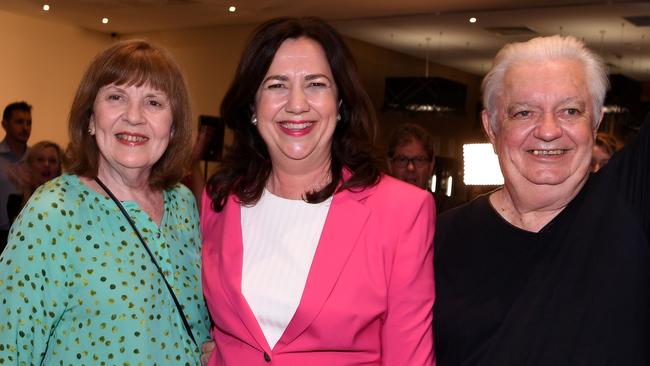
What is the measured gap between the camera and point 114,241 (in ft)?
7.93

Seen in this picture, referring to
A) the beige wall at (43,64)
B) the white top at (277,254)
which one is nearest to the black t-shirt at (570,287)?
the white top at (277,254)

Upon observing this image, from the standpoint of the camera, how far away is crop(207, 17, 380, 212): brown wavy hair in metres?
2.61

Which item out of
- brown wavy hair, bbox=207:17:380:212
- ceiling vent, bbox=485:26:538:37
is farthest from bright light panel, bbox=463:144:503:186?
ceiling vent, bbox=485:26:538:37

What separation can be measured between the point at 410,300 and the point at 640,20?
30.5 feet

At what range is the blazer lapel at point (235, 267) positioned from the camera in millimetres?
2430

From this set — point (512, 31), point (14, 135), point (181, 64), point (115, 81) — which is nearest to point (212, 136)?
point (14, 135)

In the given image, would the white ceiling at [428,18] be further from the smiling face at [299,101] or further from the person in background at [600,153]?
the smiling face at [299,101]

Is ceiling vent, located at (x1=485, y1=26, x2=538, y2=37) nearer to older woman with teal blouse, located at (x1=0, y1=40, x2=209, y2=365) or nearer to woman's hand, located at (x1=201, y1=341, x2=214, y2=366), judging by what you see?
older woman with teal blouse, located at (x1=0, y1=40, x2=209, y2=365)

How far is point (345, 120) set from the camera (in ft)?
8.88

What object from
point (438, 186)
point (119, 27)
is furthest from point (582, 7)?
point (119, 27)

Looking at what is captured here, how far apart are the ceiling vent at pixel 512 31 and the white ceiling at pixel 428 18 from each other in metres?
0.07

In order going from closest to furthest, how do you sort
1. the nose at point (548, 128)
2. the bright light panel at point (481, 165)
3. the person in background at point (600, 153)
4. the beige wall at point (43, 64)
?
the nose at point (548, 128) → the bright light panel at point (481, 165) → the person in background at point (600, 153) → the beige wall at point (43, 64)

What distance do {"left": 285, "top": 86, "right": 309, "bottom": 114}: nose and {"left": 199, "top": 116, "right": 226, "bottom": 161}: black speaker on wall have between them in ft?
22.1

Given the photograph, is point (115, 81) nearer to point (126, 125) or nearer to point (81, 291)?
point (126, 125)
